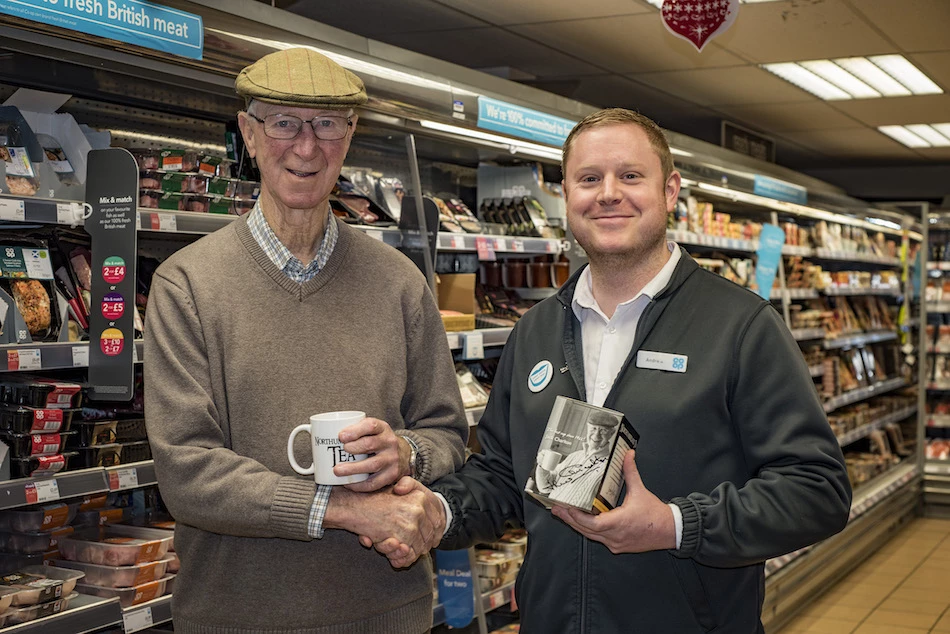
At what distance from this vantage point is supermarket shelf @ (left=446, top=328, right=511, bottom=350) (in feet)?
12.2

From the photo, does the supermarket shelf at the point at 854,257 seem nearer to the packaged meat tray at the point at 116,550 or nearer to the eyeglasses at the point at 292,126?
the packaged meat tray at the point at 116,550

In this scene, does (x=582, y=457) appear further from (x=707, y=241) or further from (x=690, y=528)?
(x=707, y=241)

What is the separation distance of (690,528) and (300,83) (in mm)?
1152

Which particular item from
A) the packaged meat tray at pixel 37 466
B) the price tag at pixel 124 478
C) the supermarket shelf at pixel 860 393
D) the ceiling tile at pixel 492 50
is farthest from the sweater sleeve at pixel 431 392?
the supermarket shelf at pixel 860 393

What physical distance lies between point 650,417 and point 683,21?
95.3 inches

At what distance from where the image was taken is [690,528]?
176cm

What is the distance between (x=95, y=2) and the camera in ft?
7.91

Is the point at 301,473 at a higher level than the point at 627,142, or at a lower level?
lower

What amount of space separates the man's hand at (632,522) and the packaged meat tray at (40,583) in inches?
62.0

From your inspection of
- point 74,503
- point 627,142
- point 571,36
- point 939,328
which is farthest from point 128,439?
point 939,328

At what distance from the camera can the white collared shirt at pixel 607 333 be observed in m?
1.98

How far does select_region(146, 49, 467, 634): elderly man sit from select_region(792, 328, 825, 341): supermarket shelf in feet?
16.5

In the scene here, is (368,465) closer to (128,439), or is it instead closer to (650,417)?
(650,417)

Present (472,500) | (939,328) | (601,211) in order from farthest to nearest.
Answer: (939,328) → (472,500) → (601,211)
